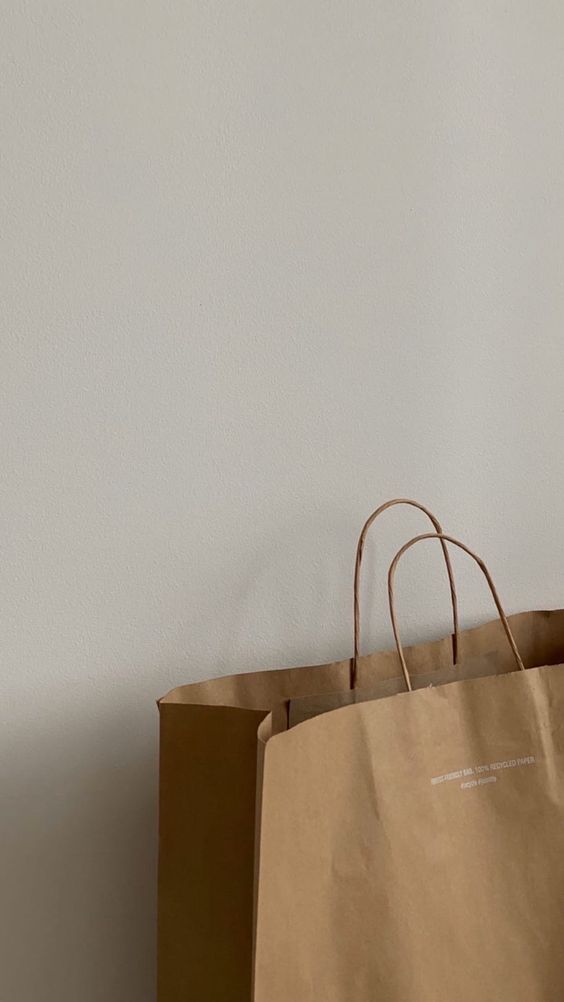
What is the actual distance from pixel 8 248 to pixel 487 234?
48 centimetres

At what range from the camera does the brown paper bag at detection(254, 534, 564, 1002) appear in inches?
27.5

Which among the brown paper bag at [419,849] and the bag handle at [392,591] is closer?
the brown paper bag at [419,849]

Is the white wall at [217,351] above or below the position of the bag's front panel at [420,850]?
above

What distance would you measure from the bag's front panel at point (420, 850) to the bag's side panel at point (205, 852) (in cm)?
5

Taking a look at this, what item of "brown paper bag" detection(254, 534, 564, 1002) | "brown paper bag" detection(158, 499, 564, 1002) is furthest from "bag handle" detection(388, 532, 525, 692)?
"brown paper bag" detection(158, 499, 564, 1002)

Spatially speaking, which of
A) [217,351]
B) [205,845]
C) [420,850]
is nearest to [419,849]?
[420,850]

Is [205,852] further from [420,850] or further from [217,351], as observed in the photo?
[217,351]

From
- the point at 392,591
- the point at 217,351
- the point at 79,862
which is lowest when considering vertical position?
the point at 79,862

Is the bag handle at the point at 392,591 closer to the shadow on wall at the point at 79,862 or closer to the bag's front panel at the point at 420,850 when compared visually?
the bag's front panel at the point at 420,850

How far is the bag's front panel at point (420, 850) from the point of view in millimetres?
700

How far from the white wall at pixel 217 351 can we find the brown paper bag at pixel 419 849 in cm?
19

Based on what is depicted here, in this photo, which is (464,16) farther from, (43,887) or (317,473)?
(43,887)

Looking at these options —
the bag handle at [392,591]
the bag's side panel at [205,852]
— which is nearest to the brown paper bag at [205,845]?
the bag's side panel at [205,852]

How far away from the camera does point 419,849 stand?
0.76 m
